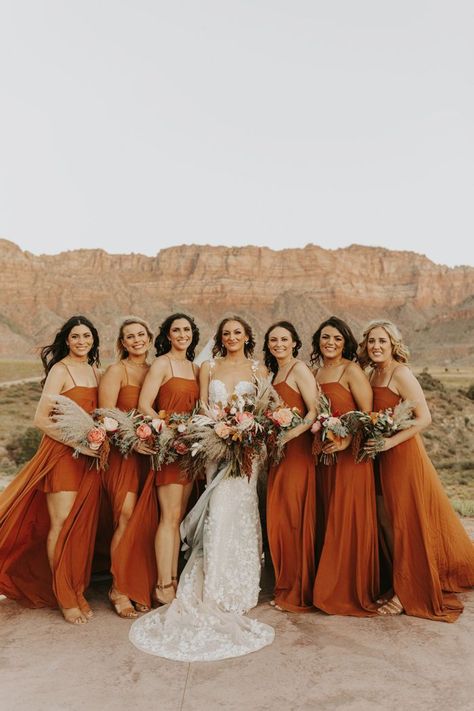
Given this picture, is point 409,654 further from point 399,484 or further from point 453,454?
point 453,454

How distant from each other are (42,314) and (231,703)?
115m

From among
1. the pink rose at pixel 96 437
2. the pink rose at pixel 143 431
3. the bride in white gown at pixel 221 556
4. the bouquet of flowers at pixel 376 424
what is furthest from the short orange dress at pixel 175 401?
the bouquet of flowers at pixel 376 424

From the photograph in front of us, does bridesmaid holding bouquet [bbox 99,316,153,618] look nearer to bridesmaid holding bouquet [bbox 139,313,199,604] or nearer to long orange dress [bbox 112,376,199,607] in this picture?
long orange dress [bbox 112,376,199,607]

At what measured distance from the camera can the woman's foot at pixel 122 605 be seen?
17.3 ft

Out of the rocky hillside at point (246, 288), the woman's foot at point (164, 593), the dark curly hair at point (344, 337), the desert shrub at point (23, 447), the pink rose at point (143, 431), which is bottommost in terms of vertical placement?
the desert shrub at point (23, 447)

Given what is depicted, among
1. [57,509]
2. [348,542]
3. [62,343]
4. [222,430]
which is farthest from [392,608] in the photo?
[62,343]

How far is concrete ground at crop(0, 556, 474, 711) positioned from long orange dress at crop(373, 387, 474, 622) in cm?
23

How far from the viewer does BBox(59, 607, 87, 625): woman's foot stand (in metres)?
5.14

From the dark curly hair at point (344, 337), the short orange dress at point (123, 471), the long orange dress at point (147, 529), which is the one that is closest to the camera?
the long orange dress at point (147, 529)

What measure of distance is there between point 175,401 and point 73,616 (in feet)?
6.65

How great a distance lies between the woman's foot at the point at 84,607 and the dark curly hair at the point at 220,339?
2523 millimetres

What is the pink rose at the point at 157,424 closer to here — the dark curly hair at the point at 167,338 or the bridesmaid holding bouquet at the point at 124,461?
the bridesmaid holding bouquet at the point at 124,461

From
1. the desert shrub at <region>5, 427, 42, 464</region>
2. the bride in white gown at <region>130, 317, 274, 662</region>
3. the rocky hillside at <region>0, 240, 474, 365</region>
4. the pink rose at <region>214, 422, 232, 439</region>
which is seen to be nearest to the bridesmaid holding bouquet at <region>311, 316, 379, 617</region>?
the bride in white gown at <region>130, 317, 274, 662</region>

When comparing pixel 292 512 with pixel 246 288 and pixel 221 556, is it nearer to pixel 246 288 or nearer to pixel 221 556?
pixel 221 556
